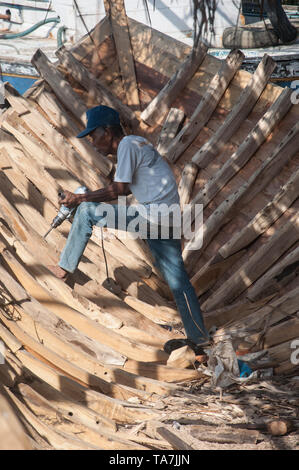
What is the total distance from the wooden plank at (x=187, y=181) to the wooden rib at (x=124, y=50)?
4.30 ft

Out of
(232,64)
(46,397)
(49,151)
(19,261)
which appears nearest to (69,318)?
(19,261)

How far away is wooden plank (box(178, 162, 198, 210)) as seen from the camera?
6.18 m

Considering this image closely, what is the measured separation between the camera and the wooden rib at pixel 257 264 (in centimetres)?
534

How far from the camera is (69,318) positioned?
4523mm

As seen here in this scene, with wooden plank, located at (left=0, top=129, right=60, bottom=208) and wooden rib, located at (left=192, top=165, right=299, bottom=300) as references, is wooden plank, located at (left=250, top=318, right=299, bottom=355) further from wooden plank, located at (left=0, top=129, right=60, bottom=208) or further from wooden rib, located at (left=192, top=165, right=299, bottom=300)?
wooden plank, located at (left=0, top=129, right=60, bottom=208)

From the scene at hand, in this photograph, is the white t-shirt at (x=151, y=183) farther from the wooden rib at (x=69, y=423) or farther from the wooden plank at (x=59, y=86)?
the wooden plank at (x=59, y=86)

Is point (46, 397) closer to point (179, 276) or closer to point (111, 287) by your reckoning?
point (179, 276)

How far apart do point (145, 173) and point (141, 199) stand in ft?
0.70

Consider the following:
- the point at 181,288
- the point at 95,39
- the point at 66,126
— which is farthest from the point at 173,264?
the point at 95,39

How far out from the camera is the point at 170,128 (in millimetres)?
6613

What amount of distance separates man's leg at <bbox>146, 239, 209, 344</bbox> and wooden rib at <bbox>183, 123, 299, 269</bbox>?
1.19m

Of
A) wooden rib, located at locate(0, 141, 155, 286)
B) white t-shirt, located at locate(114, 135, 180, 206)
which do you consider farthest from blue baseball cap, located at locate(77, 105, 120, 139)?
wooden rib, located at locate(0, 141, 155, 286)
